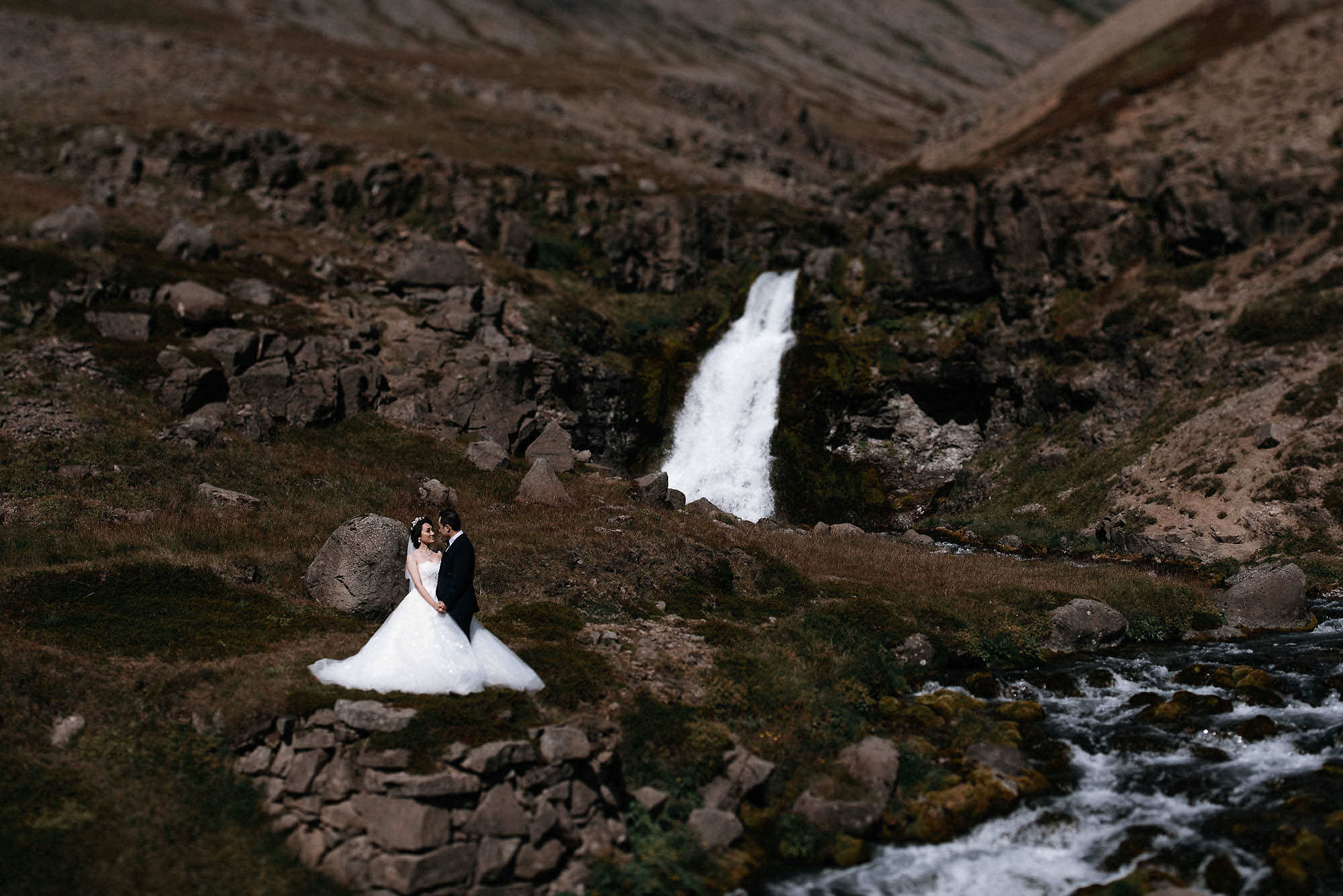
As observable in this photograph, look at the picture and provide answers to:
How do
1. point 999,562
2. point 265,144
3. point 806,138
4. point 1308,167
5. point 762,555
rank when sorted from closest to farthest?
1. point 762,555
2. point 999,562
3. point 1308,167
4. point 265,144
5. point 806,138

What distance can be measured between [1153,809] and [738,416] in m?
35.7

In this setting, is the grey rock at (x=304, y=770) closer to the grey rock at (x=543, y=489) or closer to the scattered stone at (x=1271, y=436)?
the grey rock at (x=543, y=489)

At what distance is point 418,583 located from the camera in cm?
1545

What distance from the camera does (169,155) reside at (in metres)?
58.7

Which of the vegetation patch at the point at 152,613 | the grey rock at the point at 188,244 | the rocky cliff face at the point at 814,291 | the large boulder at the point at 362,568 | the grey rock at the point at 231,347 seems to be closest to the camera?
the vegetation patch at the point at 152,613

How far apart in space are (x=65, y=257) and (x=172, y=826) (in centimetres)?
3769

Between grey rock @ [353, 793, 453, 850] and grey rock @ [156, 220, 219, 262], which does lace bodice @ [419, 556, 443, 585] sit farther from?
grey rock @ [156, 220, 219, 262]

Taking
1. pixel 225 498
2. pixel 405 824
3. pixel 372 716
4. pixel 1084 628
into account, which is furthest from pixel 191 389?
pixel 1084 628

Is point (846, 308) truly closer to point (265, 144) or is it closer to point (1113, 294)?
point (1113, 294)

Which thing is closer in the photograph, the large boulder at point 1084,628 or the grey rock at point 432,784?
the grey rock at point 432,784

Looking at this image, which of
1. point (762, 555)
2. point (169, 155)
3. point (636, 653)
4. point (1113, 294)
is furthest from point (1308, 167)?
point (169, 155)

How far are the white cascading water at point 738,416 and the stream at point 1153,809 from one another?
26419mm

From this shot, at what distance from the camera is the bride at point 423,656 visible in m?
15.0

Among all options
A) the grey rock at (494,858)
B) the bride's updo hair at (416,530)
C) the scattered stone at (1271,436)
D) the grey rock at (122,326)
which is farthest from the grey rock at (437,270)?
the grey rock at (494,858)
